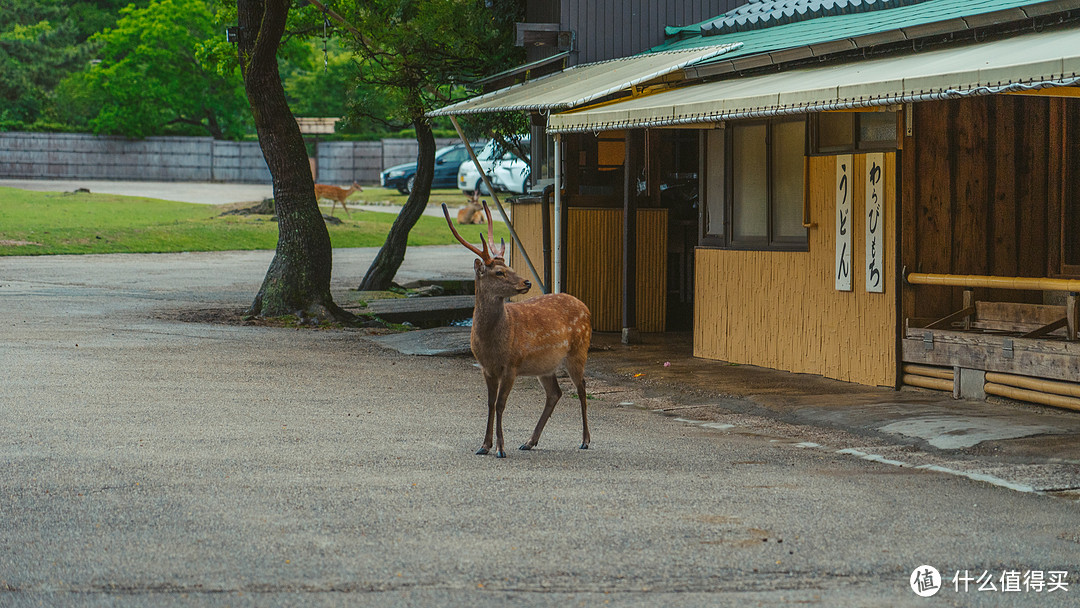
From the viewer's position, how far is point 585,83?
13195 mm

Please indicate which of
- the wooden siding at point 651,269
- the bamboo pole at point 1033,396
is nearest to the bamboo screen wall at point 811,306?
the bamboo pole at point 1033,396

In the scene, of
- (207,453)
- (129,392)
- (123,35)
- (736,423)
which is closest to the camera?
(207,453)

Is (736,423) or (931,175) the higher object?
(931,175)

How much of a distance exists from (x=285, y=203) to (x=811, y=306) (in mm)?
8140

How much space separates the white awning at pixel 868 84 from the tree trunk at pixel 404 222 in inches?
361

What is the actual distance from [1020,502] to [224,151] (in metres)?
43.6

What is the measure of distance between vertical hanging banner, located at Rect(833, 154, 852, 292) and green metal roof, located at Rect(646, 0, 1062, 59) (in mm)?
1074

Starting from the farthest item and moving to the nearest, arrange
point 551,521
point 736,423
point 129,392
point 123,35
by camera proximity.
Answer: point 123,35 < point 129,392 < point 736,423 < point 551,521

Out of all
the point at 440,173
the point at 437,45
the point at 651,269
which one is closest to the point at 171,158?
the point at 440,173

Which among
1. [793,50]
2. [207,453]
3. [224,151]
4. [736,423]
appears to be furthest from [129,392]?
[224,151]

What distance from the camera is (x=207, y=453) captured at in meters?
8.14

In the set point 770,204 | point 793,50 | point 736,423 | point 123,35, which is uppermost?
point 123,35

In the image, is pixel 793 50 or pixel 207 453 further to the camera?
pixel 793 50

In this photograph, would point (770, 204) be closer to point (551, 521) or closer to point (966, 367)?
point (966, 367)
